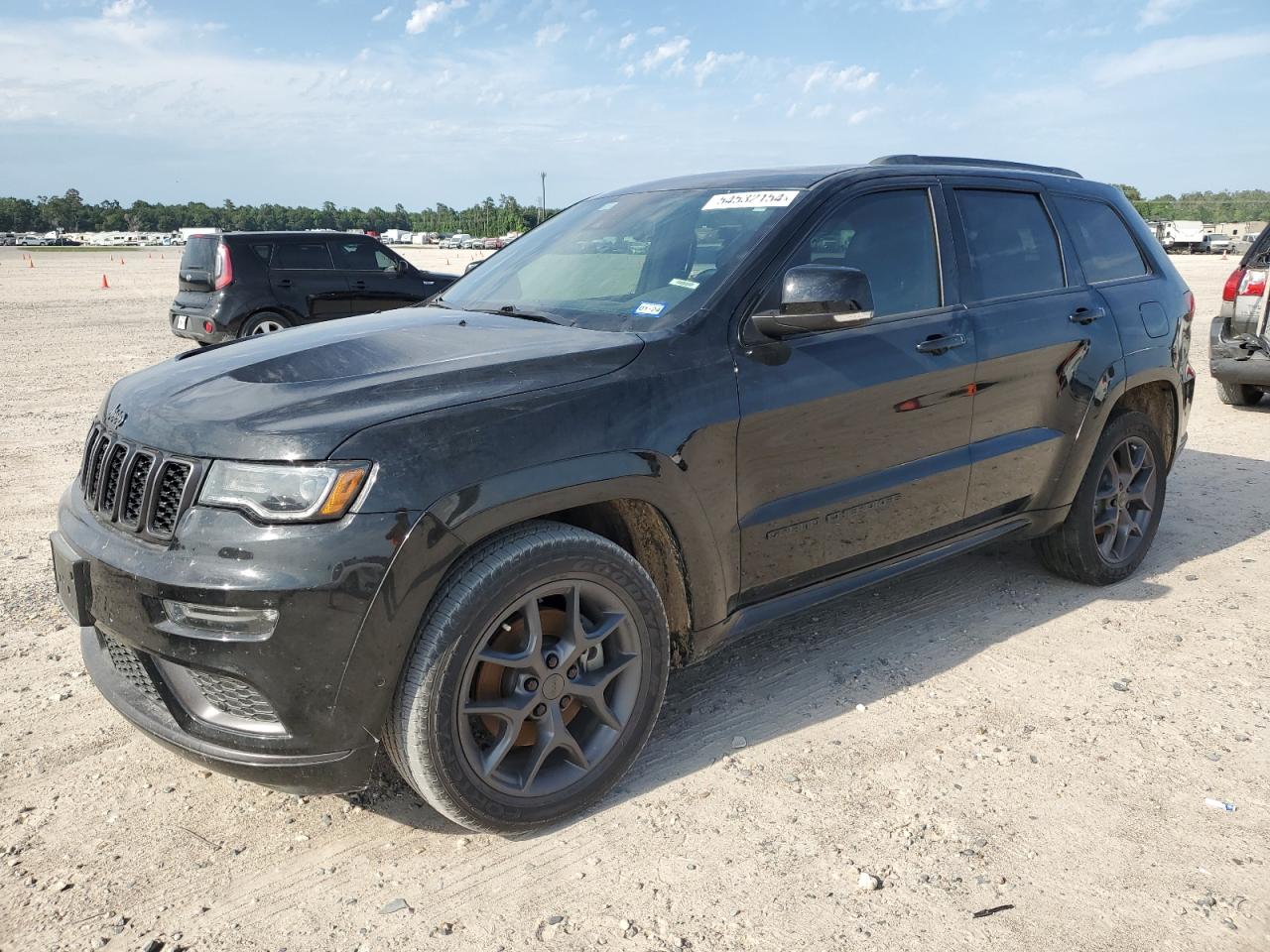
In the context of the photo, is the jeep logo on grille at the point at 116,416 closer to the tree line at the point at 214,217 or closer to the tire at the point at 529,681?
the tire at the point at 529,681

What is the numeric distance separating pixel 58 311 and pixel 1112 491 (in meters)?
20.7

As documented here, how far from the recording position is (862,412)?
11.2 ft

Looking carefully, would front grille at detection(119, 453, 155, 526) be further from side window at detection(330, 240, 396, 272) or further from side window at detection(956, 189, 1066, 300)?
side window at detection(330, 240, 396, 272)

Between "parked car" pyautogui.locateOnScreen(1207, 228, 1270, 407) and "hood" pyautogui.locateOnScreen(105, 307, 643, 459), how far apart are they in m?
7.51

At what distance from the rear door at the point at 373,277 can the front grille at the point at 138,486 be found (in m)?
10.6

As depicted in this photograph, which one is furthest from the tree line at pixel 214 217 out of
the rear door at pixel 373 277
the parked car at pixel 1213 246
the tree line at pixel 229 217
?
the rear door at pixel 373 277

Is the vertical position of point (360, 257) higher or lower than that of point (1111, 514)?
higher

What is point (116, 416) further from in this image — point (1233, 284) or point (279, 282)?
point (279, 282)

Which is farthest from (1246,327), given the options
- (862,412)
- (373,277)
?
(373,277)

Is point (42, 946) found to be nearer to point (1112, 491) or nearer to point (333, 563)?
point (333, 563)

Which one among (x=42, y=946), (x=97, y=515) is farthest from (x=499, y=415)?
(x=42, y=946)

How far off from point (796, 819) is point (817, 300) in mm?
1530

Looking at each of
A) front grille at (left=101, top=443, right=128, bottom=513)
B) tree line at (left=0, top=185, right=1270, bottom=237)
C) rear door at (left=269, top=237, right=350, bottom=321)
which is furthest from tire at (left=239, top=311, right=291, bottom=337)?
tree line at (left=0, top=185, right=1270, bottom=237)

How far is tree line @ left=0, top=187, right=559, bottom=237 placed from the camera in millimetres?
139125
